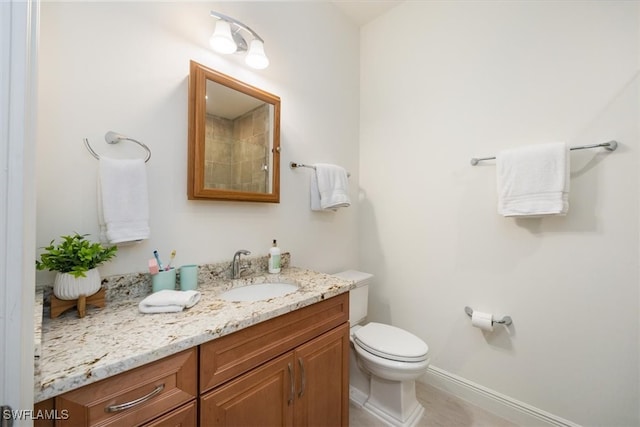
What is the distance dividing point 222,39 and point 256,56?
18 cm

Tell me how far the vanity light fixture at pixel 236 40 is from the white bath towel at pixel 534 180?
1.44 metres

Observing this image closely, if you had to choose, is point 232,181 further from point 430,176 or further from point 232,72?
point 430,176

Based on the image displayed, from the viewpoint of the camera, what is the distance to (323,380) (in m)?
1.11

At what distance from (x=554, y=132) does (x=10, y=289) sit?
2022mm

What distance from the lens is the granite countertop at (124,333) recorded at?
545 millimetres

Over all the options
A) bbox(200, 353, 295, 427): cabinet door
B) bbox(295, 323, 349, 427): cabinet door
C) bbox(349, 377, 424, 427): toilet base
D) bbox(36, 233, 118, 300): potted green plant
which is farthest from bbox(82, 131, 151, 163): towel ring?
bbox(349, 377, 424, 427): toilet base

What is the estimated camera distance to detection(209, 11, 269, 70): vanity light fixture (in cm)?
121

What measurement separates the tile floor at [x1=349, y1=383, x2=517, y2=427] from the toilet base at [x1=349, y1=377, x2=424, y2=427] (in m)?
0.04

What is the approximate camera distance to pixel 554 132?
51.6 inches

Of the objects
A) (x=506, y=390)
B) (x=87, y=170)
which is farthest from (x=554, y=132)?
(x=87, y=170)

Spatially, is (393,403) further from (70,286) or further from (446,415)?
(70,286)

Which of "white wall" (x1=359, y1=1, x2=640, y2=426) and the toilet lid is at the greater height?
"white wall" (x1=359, y1=1, x2=640, y2=426)

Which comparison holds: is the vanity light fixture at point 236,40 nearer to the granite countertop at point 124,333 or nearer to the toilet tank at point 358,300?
the granite countertop at point 124,333

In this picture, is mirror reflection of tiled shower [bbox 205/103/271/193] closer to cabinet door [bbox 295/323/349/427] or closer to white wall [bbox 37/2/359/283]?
white wall [bbox 37/2/359/283]
